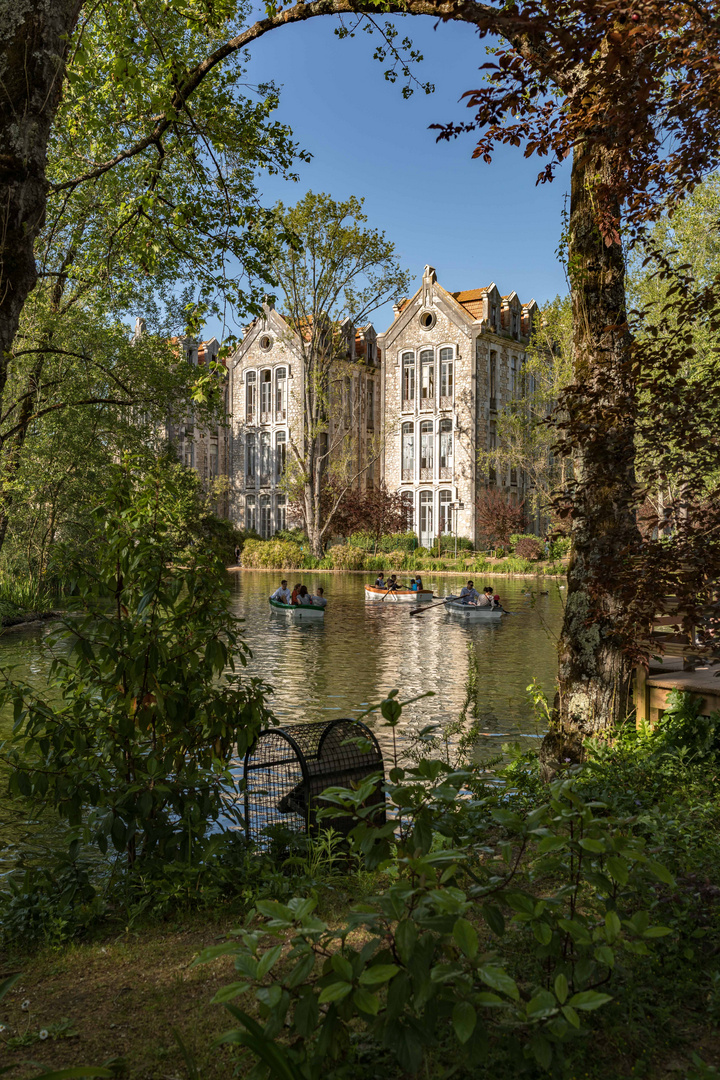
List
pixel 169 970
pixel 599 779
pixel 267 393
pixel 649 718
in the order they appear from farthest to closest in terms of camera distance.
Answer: pixel 267 393, pixel 649 718, pixel 599 779, pixel 169 970

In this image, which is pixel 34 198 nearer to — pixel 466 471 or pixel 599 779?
pixel 599 779

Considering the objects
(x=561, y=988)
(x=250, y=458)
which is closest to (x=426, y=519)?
(x=250, y=458)

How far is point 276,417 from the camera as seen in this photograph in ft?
187

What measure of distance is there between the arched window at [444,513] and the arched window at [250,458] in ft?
49.9

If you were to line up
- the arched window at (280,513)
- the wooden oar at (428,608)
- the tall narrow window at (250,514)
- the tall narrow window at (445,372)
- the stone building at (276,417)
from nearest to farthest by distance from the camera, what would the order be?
the wooden oar at (428,608) → the tall narrow window at (445,372) → the stone building at (276,417) → the arched window at (280,513) → the tall narrow window at (250,514)

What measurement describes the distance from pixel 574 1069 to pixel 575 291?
627 cm

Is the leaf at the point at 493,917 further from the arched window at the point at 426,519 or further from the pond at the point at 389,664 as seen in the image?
the arched window at the point at 426,519

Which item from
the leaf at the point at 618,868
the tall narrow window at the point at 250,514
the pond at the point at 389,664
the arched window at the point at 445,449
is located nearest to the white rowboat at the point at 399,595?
the pond at the point at 389,664

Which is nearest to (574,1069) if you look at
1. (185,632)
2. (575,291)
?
(185,632)

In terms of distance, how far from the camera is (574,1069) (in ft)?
9.22

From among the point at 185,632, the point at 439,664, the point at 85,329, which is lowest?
the point at 439,664

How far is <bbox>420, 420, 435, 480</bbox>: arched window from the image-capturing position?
5139 centimetres

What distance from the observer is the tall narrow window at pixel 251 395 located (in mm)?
58000

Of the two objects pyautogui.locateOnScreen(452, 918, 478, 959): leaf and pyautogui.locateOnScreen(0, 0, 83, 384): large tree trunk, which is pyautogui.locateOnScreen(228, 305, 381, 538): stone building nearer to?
pyautogui.locateOnScreen(0, 0, 83, 384): large tree trunk
